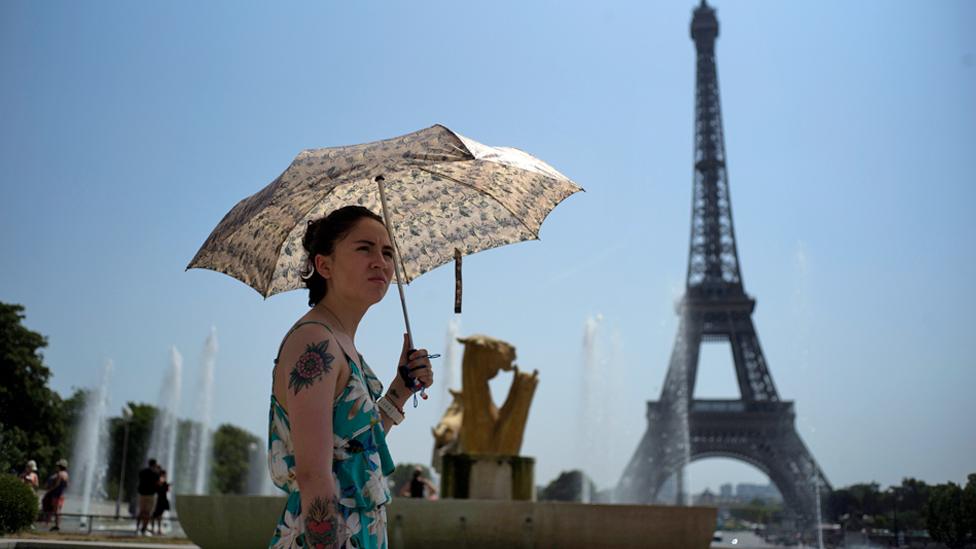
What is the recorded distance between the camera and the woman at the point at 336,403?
7.13 ft

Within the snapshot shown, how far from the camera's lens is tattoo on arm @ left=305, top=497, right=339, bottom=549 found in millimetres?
2125

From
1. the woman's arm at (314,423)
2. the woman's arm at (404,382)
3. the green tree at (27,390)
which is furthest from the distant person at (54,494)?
the green tree at (27,390)

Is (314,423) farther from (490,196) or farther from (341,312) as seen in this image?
(490,196)

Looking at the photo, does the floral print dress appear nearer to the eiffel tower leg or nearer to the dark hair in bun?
the dark hair in bun

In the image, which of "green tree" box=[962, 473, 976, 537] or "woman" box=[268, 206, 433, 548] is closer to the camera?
"woman" box=[268, 206, 433, 548]

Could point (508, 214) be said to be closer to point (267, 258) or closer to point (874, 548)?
point (267, 258)

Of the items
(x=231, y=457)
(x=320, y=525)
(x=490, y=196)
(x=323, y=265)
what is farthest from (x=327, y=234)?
(x=231, y=457)

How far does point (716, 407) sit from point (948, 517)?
126 ft

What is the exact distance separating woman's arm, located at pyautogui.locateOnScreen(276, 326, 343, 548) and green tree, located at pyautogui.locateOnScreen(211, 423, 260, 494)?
60276 millimetres

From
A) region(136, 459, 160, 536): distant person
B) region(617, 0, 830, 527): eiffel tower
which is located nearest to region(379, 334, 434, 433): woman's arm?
region(136, 459, 160, 536): distant person

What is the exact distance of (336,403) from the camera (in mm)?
2359

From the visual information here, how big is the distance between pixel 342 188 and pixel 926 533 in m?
11.2

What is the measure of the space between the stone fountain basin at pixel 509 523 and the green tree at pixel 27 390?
78.6 ft

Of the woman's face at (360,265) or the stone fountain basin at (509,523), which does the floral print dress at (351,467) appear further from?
the stone fountain basin at (509,523)
